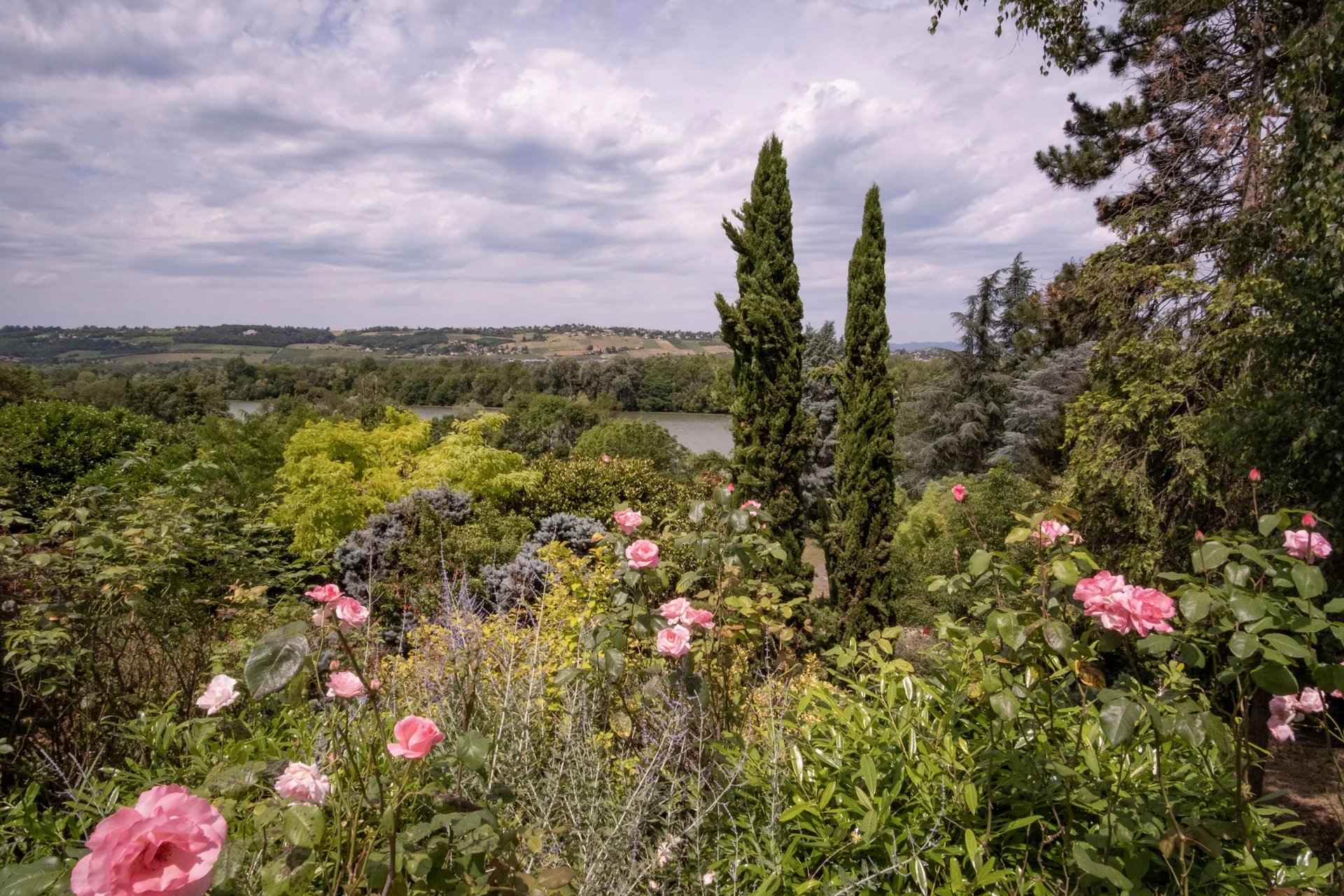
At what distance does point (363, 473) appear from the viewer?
311 inches

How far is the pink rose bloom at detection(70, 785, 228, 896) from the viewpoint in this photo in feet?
2.31

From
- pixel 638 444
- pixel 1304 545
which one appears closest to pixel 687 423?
pixel 638 444

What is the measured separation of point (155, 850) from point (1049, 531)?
1.97 metres

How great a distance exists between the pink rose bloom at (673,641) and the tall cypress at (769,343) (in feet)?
18.7

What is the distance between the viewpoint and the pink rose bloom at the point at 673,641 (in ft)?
6.08

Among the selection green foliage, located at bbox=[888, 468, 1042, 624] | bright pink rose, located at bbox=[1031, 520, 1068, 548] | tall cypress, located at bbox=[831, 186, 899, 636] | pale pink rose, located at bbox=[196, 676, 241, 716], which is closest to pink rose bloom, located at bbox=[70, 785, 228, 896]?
pale pink rose, located at bbox=[196, 676, 241, 716]

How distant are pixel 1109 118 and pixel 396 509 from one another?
366 inches

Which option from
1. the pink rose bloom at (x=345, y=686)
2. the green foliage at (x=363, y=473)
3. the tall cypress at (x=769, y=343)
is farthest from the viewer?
the tall cypress at (x=769, y=343)

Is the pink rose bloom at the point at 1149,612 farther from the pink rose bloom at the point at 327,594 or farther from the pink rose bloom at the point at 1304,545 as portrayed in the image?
the pink rose bloom at the point at 327,594

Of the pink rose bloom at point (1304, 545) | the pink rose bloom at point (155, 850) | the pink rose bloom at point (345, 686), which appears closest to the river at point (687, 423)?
the pink rose bloom at point (1304, 545)

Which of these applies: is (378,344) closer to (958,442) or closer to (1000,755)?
(958,442)

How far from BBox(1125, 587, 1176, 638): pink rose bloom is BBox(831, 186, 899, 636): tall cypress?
643cm

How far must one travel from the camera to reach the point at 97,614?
8.21 ft

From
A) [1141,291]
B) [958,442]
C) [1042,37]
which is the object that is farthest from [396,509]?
[958,442]
